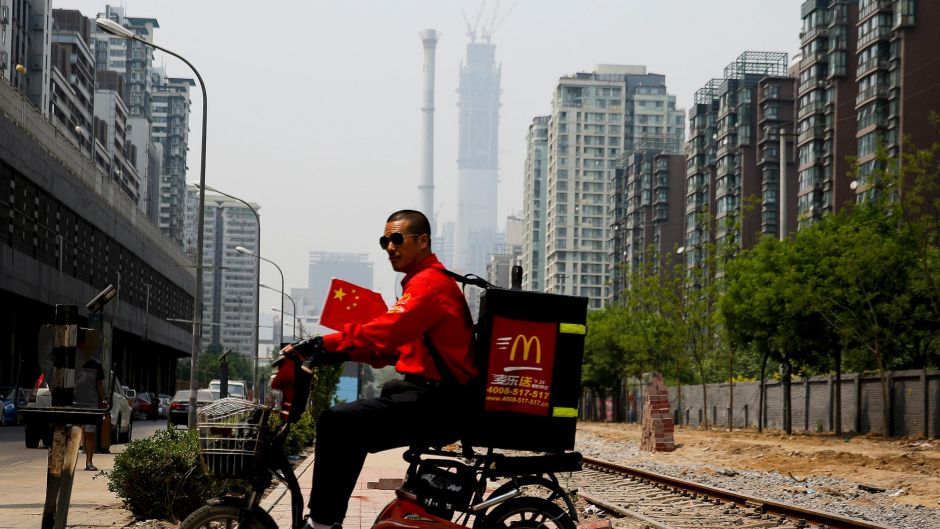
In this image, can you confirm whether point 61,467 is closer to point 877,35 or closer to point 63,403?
point 63,403

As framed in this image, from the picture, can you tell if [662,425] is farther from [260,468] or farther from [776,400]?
[260,468]

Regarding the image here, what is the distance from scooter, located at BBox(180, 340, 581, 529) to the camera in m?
5.67

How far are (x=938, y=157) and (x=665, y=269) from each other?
61.8 feet

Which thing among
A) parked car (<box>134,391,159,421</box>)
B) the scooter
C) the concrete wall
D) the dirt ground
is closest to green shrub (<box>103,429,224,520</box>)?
the scooter

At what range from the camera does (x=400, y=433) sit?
19.1 ft

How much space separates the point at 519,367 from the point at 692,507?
9.42 m

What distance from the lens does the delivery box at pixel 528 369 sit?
590 centimetres

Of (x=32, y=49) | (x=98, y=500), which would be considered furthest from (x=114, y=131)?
(x=98, y=500)

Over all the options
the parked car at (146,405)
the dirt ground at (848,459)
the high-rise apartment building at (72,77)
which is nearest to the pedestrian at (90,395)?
the dirt ground at (848,459)

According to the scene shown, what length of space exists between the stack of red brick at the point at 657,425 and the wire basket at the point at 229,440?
2673 centimetres

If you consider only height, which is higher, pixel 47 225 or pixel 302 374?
pixel 47 225

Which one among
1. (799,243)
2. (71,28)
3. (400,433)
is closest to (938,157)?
(799,243)

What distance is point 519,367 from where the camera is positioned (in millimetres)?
5941

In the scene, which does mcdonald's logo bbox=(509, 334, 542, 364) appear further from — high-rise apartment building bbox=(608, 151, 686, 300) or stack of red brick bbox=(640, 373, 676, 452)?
high-rise apartment building bbox=(608, 151, 686, 300)
